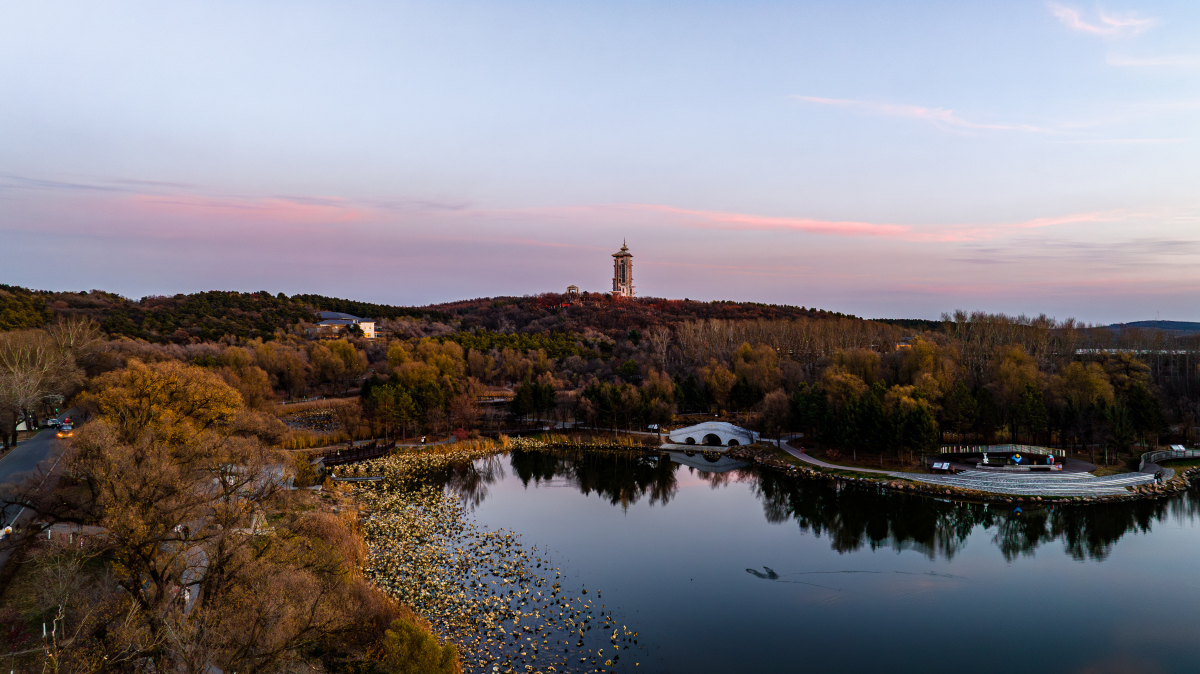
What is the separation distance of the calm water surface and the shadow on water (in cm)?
14

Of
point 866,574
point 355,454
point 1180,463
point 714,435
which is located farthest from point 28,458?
point 1180,463

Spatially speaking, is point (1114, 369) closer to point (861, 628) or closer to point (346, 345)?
point (861, 628)

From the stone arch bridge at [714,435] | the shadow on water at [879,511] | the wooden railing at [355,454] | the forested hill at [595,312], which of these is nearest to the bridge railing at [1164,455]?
the shadow on water at [879,511]

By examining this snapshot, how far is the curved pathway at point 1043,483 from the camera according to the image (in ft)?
113

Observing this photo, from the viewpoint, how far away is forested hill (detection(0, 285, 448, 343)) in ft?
230

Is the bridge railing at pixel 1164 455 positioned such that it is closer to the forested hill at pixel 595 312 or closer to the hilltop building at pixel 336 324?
the forested hill at pixel 595 312

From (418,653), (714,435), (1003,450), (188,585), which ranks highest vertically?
(188,585)

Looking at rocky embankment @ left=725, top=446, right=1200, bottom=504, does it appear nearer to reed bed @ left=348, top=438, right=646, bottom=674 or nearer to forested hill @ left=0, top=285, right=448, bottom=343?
reed bed @ left=348, top=438, right=646, bottom=674

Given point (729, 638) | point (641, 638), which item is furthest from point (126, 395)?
point (729, 638)

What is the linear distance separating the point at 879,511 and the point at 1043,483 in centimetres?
1028

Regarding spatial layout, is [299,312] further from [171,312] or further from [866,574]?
[866,574]

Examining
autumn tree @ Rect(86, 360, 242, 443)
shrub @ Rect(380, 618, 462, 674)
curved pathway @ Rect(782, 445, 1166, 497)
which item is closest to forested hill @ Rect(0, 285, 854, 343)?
autumn tree @ Rect(86, 360, 242, 443)

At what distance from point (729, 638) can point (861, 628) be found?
14.0ft

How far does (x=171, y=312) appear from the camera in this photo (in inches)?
3246
